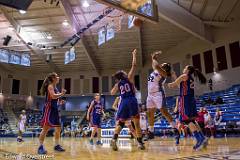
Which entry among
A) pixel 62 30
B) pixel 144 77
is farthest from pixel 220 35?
pixel 62 30

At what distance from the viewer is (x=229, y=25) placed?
64.1 feet

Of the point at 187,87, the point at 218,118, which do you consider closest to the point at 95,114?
the point at 187,87

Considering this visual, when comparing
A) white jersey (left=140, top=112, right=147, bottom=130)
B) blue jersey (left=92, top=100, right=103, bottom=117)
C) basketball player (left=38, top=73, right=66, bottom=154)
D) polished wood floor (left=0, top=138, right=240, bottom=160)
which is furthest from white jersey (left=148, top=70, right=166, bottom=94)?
white jersey (left=140, top=112, right=147, bottom=130)

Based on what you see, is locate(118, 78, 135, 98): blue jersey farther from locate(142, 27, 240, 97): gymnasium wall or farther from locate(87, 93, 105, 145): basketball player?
locate(142, 27, 240, 97): gymnasium wall

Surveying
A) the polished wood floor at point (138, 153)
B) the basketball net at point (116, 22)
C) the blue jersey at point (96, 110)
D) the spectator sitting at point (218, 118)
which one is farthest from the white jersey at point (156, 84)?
the basketball net at point (116, 22)

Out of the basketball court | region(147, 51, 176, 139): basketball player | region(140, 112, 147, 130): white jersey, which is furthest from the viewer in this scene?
the basketball court

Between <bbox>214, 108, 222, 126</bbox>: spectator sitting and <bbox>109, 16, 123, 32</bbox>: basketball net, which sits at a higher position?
<bbox>109, 16, 123, 32</bbox>: basketball net

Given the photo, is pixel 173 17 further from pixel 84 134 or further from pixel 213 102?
pixel 84 134

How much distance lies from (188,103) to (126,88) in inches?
50.1

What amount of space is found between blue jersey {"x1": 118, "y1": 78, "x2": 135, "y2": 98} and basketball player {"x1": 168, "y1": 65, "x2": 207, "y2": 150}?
792 millimetres

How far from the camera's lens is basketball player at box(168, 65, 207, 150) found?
4.77 meters

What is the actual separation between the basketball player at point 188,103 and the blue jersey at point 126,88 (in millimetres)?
792

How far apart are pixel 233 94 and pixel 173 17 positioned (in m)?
6.47

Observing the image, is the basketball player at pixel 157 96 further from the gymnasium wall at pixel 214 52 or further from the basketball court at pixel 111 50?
the gymnasium wall at pixel 214 52
